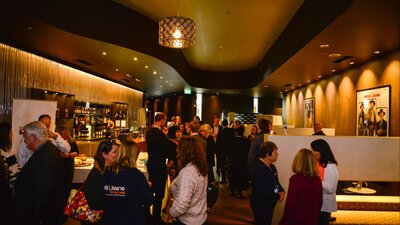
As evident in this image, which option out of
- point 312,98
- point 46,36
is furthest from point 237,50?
point 46,36

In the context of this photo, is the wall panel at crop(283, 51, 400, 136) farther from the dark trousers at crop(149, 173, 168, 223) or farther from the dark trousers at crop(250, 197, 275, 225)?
the dark trousers at crop(149, 173, 168, 223)

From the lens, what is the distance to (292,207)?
3.02 meters

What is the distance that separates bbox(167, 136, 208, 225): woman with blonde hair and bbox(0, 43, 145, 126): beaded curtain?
19.1 ft

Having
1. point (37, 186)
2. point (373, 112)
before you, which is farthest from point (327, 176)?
point (373, 112)

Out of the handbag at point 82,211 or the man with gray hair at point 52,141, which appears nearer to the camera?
the handbag at point 82,211

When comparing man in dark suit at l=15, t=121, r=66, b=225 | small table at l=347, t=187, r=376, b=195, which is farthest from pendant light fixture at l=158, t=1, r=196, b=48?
small table at l=347, t=187, r=376, b=195

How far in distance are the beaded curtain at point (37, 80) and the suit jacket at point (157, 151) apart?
403cm

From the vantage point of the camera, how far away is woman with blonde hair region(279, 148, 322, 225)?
9.80 ft

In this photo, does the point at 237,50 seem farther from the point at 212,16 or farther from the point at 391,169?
A: the point at 391,169

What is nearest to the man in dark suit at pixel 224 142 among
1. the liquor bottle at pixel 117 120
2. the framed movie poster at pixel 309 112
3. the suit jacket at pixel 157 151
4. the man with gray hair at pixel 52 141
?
the suit jacket at pixel 157 151

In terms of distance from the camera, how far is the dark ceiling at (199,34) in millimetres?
4913

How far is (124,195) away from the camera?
8.35 feet

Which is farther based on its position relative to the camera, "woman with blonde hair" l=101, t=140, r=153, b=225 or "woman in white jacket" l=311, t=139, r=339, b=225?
"woman in white jacket" l=311, t=139, r=339, b=225

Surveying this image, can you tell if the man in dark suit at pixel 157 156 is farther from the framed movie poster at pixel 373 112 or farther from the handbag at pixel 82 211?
the framed movie poster at pixel 373 112
